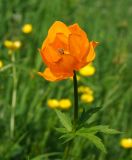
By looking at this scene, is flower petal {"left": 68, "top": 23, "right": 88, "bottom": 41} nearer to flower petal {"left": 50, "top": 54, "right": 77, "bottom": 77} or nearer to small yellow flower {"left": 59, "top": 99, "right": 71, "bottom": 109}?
flower petal {"left": 50, "top": 54, "right": 77, "bottom": 77}

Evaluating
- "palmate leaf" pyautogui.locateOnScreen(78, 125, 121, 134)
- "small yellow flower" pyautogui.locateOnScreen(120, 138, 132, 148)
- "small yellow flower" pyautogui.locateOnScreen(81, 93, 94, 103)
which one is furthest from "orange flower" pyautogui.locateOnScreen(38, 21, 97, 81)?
"small yellow flower" pyautogui.locateOnScreen(81, 93, 94, 103)

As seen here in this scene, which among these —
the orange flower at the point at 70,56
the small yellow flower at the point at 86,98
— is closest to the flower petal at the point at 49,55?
the orange flower at the point at 70,56

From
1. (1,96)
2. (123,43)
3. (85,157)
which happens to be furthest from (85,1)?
(85,157)

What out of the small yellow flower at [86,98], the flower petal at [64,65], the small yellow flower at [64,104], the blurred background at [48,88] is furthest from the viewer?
the small yellow flower at [86,98]

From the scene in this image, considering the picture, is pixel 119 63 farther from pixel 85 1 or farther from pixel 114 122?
pixel 85 1

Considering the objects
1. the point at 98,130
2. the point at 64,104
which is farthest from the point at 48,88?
the point at 98,130

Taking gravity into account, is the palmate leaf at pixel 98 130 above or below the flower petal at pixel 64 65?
below

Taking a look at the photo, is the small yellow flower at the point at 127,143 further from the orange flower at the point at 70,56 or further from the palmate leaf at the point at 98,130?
the orange flower at the point at 70,56

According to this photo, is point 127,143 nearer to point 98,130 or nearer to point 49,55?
point 98,130
